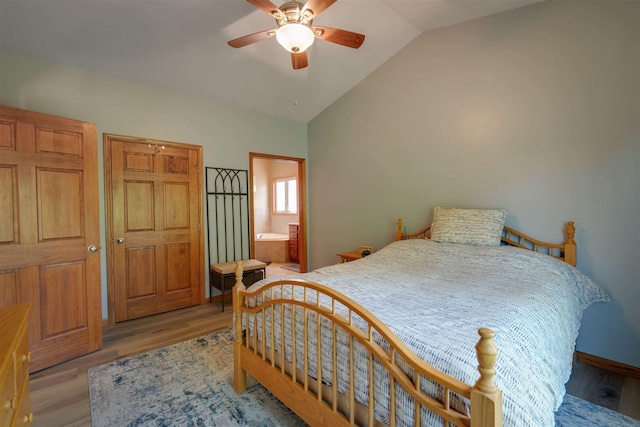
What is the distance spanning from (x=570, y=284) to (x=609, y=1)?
212cm

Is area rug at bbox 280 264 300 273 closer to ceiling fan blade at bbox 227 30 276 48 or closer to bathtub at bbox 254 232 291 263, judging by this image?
bathtub at bbox 254 232 291 263

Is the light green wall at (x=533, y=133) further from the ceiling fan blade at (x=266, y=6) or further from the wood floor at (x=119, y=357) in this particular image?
the ceiling fan blade at (x=266, y=6)

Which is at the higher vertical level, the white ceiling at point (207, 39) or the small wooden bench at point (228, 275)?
the white ceiling at point (207, 39)

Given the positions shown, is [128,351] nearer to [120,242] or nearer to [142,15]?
[120,242]

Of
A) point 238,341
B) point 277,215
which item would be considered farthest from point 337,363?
point 277,215

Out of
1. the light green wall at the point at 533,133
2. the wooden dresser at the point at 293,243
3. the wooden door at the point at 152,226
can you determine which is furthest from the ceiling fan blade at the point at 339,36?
the wooden dresser at the point at 293,243

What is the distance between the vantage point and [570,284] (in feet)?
6.85

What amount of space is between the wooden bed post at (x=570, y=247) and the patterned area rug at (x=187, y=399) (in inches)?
39.5

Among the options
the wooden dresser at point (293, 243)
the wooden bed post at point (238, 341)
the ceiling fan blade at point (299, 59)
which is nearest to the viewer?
the wooden bed post at point (238, 341)

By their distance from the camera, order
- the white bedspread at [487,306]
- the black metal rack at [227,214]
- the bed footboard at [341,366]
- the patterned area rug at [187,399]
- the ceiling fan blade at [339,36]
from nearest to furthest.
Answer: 1. the bed footboard at [341,366]
2. the white bedspread at [487,306]
3. the patterned area rug at [187,399]
4. the ceiling fan blade at [339,36]
5. the black metal rack at [227,214]

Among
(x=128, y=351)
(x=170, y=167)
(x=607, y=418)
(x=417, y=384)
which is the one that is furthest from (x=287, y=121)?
(x=607, y=418)

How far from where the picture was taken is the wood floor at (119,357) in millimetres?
1849

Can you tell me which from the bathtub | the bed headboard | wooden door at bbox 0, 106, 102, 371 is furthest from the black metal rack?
the bed headboard

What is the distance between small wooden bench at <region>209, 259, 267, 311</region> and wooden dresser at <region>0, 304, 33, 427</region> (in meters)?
2.22
